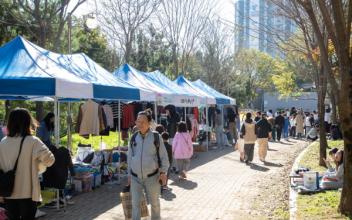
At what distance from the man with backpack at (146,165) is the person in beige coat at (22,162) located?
1.66 metres

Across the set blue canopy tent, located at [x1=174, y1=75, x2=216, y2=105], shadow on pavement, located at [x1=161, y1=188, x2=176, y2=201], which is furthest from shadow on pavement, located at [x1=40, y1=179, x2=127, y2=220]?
blue canopy tent, located at [x1=174, y1=75, x2=216, y2=105]

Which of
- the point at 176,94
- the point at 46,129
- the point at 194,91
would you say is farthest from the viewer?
the point at 194,91

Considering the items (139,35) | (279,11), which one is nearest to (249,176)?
(279,11)

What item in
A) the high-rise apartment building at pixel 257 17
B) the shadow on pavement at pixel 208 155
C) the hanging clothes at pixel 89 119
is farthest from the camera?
the shadow on pavement at pixel 208 155

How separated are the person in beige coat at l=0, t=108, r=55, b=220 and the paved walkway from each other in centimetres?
347

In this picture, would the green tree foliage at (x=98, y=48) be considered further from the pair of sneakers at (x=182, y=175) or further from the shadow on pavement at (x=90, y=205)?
the shadow on pavement at (x=90, y=205)

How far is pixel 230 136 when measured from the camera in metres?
25.5

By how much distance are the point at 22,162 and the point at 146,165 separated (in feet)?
6.01

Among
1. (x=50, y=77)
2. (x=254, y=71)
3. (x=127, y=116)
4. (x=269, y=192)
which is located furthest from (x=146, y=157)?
(x=254, y=71)

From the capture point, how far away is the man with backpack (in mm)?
6645

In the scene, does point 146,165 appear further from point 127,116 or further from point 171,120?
point 171,120

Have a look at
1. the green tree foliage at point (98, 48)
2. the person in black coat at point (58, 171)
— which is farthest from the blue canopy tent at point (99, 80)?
the green tree foliage at point (98, 48)

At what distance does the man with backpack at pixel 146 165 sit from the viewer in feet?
21.8

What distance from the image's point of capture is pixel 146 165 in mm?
6617
